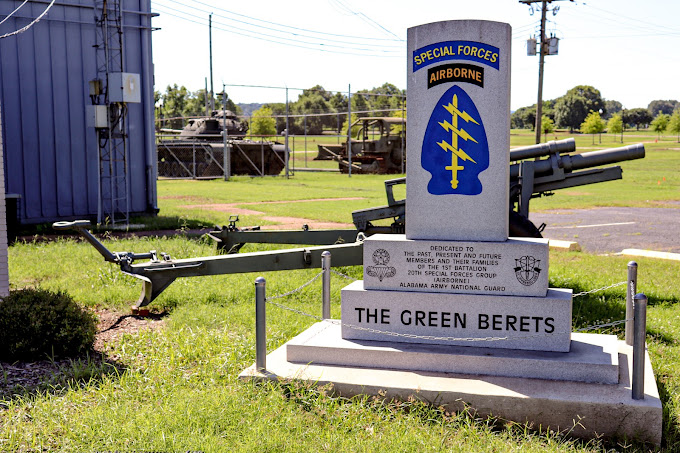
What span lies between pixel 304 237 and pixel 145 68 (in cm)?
1059

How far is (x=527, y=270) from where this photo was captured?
5.91m

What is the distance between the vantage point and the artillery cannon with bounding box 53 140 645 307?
25.4 feet

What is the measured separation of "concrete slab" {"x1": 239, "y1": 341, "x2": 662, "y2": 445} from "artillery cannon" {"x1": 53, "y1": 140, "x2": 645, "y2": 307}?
89.4 inches

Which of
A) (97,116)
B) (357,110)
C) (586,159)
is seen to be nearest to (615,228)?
(586,159)

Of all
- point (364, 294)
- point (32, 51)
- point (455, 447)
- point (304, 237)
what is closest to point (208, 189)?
point (32, 51)

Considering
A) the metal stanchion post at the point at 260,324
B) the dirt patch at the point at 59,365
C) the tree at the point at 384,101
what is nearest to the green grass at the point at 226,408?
the dirt patch at the point at 59,365

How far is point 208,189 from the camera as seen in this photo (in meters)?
29.5

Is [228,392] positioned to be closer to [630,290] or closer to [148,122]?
[630,290]

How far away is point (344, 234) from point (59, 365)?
4.57 m

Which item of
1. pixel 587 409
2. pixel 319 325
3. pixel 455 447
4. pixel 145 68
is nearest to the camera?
pixel 455 447

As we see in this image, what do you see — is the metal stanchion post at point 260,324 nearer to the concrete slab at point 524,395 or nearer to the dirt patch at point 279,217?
the concrete slab at point 524,395

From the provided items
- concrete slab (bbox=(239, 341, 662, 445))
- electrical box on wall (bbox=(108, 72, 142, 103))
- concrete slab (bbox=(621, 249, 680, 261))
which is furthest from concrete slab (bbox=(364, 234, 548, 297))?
electrical box on wall (bbox=(108, 72, 142, 103))

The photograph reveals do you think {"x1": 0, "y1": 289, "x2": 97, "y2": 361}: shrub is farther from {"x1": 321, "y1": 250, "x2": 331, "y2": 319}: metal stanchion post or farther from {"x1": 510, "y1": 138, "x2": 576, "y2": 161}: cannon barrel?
{"x1": 510, "y1": 138, "x2": 576, "y2": 161}: cannon barrel

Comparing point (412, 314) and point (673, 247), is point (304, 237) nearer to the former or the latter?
point (412, 314)
